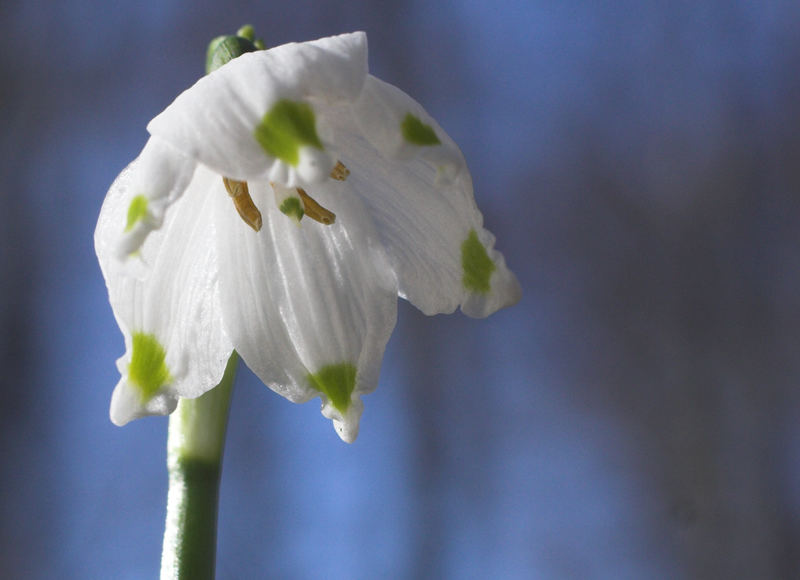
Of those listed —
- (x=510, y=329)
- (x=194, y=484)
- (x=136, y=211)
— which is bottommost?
(x=510, y=329)

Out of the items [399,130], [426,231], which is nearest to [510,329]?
[426,231]

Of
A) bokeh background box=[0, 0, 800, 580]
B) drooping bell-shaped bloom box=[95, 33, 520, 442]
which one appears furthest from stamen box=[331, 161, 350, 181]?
bokeh background box=[0, 0, 800, 580]

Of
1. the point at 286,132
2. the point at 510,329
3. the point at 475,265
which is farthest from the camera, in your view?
the point at 510,329

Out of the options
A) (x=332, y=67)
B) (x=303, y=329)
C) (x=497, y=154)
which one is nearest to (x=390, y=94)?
(x=332, y=67)

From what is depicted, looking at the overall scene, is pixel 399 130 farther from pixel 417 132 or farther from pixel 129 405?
pixel 129 405

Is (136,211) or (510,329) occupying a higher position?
(136,211)

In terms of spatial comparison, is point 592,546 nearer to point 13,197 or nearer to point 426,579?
point 426,579

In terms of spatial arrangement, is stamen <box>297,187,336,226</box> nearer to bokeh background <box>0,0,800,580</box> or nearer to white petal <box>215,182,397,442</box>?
white petal <box>215,182,397,442</box>
